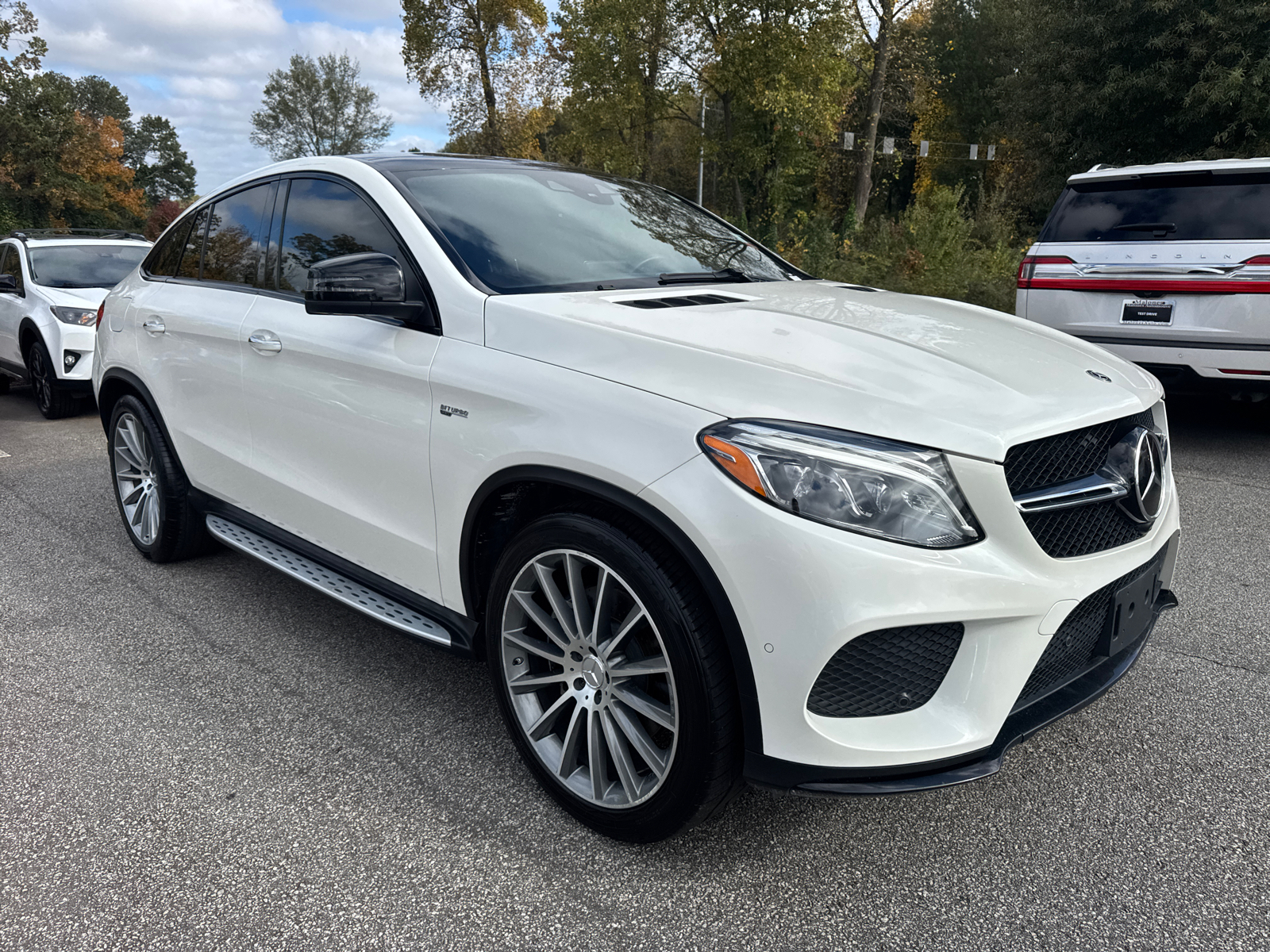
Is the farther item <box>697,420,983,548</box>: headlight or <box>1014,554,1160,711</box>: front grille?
<box>1014,554,1160,711</box>: front grille

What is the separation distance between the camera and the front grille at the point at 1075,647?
6.66 ft

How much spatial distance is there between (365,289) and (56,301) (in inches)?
287

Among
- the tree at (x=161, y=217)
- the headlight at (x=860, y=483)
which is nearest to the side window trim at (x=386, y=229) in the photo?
the headlight at (x=860, y=483)

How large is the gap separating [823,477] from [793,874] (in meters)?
1.06

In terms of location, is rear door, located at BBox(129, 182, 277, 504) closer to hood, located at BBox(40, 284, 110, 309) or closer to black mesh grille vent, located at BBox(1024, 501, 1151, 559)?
black mesh grille vent, located at BBox(1024, 501, 1151, 559)

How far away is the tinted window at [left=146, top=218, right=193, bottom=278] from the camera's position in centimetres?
431

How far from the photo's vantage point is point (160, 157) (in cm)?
9494

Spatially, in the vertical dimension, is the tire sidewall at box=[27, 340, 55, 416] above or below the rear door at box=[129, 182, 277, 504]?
below

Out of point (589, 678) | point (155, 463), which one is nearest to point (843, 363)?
point (589, 678)

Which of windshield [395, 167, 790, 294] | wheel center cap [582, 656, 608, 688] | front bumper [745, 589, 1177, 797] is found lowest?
front bumper [745, 589, 1177, 797]

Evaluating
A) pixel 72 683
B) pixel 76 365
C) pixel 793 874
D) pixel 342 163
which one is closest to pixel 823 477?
pixel 793 874

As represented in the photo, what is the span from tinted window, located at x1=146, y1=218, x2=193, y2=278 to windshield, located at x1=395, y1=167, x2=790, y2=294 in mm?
1832

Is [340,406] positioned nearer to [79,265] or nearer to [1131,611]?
[1131,611]

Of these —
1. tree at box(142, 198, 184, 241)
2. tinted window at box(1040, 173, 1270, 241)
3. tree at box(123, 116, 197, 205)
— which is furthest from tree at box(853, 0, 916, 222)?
tree at box(123, 116, 197, 205)
